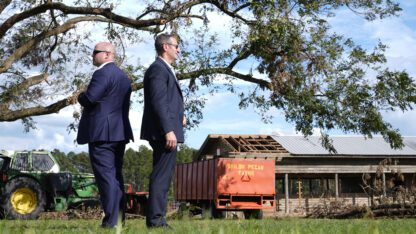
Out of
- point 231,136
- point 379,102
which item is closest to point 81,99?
point 379,102

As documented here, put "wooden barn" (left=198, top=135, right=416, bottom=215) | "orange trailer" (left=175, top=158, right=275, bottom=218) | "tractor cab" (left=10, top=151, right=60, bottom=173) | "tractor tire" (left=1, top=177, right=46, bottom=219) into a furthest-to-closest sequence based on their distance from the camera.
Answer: "wooden barn" (left=198, top=135, right=416, bottom=215) → "orange trailer" (left=175, top=158, right=275, bottom=218) → "tractor cab" (left=10, top=151, right=60, bottom=173) → "tractor tire" (left=1, top=177, right=46, bottom=219)

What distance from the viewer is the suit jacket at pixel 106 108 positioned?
21.5 ft

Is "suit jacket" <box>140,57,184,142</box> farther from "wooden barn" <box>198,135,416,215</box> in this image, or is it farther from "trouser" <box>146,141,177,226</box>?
"wooden barn" <box>198,135,416,215</box>

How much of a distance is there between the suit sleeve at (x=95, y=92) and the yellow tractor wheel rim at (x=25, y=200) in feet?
37.1

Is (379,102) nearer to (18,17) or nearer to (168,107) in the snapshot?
(18,17)

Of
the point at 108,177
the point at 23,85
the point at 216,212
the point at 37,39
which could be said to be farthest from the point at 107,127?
the point at 216,212

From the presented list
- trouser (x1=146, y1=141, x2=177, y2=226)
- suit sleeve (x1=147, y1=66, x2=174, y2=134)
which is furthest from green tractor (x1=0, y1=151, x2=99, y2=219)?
suit sleeve (x1=147, y1=66, x2=174, y2=134)

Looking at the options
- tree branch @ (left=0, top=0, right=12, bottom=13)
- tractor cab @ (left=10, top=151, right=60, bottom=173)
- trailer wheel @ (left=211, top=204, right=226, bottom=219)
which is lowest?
trailer wheel @ (left=211, top=204, right=226, bottom=219)

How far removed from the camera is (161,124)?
6.37 metres

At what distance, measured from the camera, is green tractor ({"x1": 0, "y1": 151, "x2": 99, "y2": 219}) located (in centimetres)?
1712

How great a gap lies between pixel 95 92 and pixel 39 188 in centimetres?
1119

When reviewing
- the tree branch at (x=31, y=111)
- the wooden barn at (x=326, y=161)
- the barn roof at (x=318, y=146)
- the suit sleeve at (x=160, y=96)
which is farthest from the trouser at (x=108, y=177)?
the wooden barn at (x=326, y=161)

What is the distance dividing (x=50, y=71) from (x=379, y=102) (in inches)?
393

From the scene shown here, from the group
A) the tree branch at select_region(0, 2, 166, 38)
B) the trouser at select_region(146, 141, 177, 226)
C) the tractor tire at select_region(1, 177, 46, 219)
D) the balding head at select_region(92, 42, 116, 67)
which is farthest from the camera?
the tree branch at select_region(0, 2, 166, 38)
